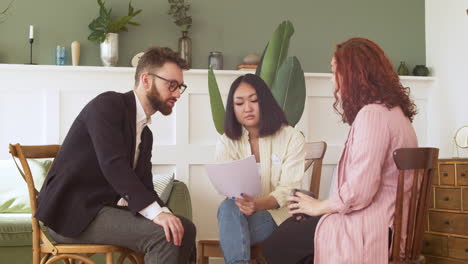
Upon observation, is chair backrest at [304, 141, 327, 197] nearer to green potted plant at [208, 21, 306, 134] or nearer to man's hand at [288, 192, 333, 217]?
green potted plant at [208, 21, 306, 134]

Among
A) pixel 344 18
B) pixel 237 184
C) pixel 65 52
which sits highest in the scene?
pixel 344 18

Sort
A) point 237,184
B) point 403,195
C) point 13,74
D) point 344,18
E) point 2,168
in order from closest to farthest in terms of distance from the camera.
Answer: point 403,195, point 237,184, point 2,168, point 13,74, point 344,18

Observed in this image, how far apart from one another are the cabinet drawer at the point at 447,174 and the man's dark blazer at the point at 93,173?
2200mm

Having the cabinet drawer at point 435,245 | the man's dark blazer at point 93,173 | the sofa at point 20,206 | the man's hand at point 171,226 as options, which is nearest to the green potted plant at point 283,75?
the sofa at point 20,206

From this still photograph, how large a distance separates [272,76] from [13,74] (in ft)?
5.53

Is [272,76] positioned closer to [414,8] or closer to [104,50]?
[104,50]

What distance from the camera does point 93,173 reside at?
2.05 m

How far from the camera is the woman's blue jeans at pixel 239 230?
2.36m

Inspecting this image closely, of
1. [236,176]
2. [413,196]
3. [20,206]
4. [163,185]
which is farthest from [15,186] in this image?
[413,196]

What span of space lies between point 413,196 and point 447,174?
6.57 feet

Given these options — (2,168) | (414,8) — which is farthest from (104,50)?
(414,8)

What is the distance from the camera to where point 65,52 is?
409cm

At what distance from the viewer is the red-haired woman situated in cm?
180

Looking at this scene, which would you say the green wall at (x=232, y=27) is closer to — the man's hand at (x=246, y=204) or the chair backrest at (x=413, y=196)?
the man's hand at (x=246, y=204)
